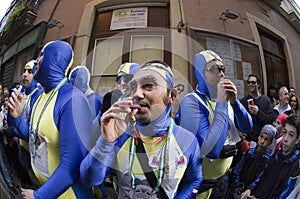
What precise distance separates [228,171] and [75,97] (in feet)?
2.62

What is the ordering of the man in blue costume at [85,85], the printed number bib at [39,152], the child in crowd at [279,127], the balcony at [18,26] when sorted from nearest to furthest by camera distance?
the man in blue costume at [85,85] → the printed number bib at [39,152] → the child in crowd at [279,127] → the balcony at [18,26]

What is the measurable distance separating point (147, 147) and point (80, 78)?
1.42 ft

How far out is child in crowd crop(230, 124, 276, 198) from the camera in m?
1.62

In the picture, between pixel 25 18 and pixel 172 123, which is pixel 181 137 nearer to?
pixel 172 123

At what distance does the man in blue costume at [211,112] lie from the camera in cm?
143

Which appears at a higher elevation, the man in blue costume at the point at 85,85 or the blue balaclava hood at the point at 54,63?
the blue balaclava hood at the point at 54,63

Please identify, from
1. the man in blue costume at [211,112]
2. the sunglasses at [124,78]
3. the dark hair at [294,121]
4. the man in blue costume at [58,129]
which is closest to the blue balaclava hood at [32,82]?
the man in blue costume at [58,129]

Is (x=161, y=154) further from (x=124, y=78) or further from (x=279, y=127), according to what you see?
(x=279, y=127)

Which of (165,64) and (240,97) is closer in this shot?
(165,64)

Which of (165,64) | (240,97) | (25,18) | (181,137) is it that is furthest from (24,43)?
(240,97)

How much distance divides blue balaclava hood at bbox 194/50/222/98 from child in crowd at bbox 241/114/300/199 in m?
0.52

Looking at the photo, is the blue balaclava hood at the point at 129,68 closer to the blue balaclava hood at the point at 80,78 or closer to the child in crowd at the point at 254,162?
the blue balaclava hood at the point at 80,78

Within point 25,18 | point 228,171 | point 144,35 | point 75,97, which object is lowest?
point 228,171

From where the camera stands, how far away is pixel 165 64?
55.0 inches
